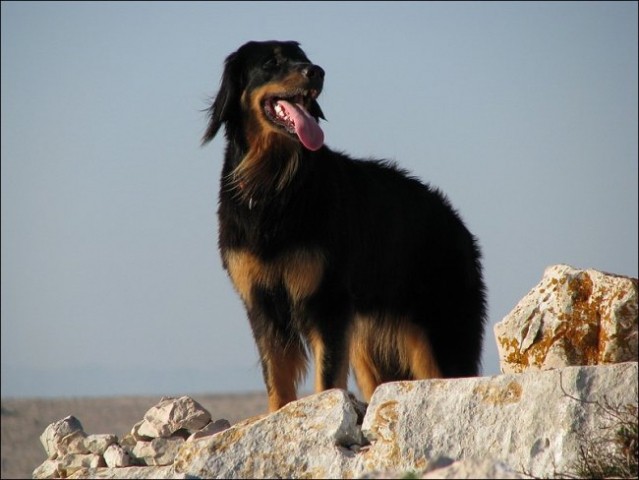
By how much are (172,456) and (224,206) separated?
2038 mm

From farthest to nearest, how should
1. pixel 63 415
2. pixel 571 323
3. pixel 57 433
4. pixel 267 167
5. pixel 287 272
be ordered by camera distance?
pixel 63 415 < pixel 267 167 < pixel 287 272 < pixel 57 433 < pixel 571 323

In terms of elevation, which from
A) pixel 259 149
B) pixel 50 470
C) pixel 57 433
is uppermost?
pixel 259 149

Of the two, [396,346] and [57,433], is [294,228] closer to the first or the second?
[396,346]

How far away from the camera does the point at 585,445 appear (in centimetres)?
679

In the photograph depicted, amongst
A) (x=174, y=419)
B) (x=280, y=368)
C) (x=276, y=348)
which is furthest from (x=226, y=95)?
(x=174, y=419)

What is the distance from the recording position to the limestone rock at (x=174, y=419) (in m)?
8.30

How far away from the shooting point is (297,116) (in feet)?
29.2

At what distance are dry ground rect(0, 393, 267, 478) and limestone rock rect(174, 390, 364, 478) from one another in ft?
64.8

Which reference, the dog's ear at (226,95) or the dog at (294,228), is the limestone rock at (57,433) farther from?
the dog's ear at (226,95)

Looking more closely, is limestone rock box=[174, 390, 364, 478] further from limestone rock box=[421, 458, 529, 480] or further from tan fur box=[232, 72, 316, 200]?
tan fur box=[232, 72, 316, 200]

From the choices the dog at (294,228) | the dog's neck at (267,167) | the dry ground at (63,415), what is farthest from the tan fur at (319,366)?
the dry ground at (63,415)

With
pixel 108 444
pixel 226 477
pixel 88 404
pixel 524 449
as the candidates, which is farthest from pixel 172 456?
pixel 88 404

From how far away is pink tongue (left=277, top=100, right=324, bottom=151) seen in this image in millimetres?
8898

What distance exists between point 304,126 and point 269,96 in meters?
0.33
